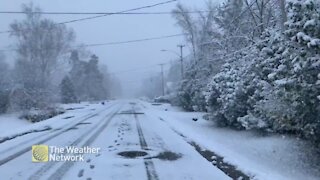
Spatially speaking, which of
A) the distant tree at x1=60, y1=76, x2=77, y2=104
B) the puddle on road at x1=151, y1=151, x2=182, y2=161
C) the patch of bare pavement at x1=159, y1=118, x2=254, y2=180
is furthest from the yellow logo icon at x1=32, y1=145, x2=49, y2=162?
the distant tree at x1=60, y1=76, x2=77, y2=104

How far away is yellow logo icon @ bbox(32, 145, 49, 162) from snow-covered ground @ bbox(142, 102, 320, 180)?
16.6ft

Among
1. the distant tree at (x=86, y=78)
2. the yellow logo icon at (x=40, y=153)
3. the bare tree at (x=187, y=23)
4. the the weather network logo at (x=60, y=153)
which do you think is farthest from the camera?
the distant tree at (x=86, y=78)

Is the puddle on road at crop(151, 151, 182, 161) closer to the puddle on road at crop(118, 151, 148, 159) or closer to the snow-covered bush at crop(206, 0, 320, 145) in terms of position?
the puddle on road at crop(118, 151, 148, 159)

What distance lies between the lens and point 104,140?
1806 centimetres

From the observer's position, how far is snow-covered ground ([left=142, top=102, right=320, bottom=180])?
430 inches

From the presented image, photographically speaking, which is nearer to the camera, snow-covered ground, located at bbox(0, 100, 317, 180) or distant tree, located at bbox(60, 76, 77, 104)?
snow-covered ground, located at bbox(0, 100, 317, 180)

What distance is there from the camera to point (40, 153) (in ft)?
Answer: 49.0

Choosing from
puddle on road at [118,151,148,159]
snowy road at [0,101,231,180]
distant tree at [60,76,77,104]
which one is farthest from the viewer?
distant tree at [60,76,77,104]

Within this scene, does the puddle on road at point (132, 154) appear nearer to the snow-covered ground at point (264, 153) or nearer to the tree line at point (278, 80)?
the snow-covered ground at point (264, 153)

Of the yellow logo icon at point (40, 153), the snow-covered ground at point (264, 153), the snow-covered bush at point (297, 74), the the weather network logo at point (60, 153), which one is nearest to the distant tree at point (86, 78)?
the snow-covered ground at point (264, 153)

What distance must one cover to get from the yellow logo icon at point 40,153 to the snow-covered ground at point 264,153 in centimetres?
506

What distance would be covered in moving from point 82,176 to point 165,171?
197 cm

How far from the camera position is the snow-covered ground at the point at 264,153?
10930mm

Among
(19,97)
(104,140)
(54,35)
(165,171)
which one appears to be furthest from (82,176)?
(54,35)
